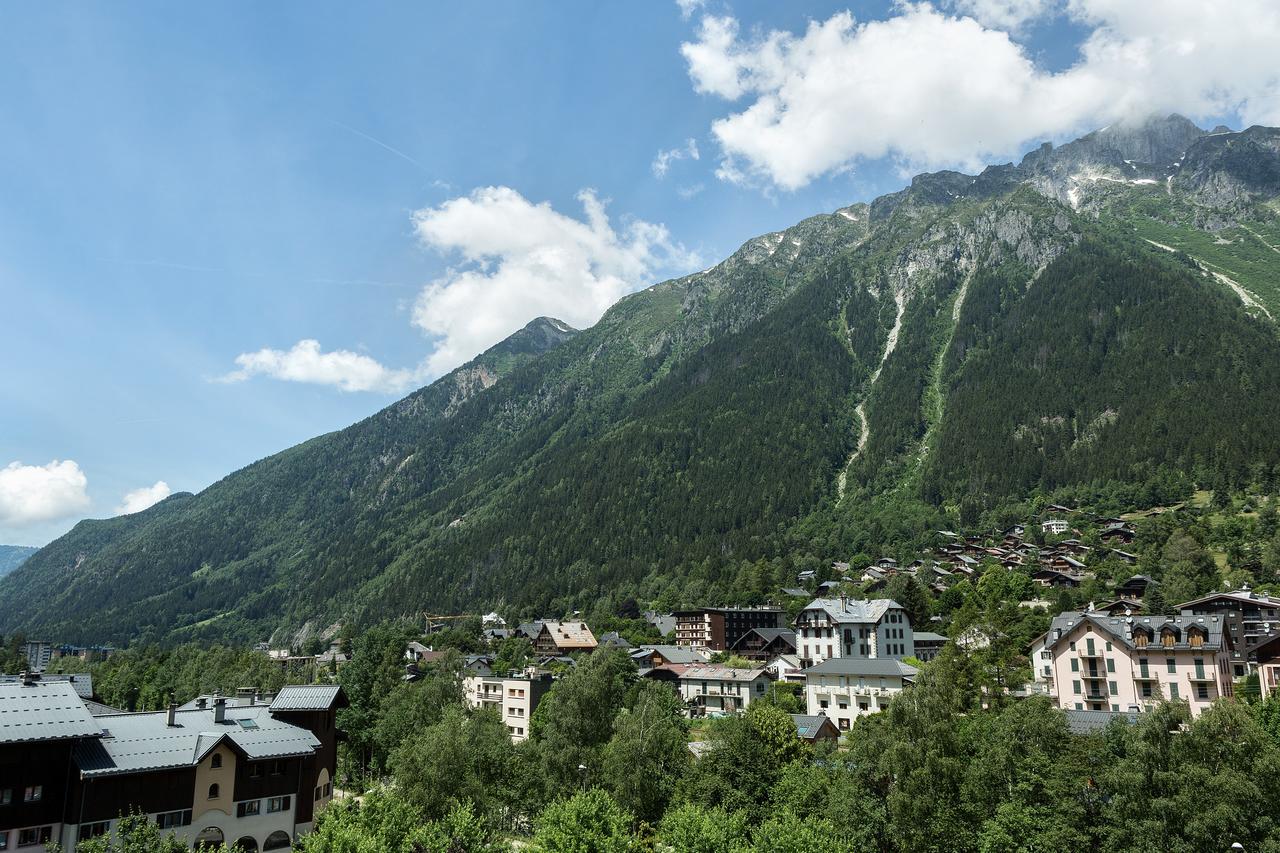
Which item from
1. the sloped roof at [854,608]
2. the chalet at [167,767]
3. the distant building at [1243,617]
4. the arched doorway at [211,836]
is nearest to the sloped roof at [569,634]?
the sloped roof at [854,608]

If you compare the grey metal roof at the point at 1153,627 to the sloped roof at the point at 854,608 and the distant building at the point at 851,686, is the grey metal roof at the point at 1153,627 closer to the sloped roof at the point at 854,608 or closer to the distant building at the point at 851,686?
the distant building at the point at 851,686

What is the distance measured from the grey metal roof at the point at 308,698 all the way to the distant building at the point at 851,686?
58.0 m

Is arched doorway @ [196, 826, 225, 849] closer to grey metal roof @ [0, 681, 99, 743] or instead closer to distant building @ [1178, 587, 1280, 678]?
grey metal roof @ [0, 681, 99, 743]

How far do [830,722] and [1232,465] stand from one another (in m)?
127

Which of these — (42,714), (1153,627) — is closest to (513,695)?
(42,714)

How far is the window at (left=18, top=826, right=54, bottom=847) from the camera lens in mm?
39312

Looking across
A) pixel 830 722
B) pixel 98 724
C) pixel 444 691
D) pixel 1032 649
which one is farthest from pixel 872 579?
pixel 98 724

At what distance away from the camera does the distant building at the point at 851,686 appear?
91000mm

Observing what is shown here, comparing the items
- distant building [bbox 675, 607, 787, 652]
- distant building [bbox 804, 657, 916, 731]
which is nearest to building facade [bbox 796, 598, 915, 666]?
distant building [bbox 804, 657, 916, 731]

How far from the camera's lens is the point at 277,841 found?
1943 inches

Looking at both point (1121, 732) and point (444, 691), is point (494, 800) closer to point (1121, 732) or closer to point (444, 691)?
point (444, 691)

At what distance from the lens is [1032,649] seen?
315 ft

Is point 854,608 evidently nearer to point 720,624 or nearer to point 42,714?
point 720,624

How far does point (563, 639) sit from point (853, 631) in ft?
210
